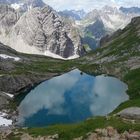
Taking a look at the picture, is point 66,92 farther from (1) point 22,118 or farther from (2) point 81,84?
(1) point 22,118

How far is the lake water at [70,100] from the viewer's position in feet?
401

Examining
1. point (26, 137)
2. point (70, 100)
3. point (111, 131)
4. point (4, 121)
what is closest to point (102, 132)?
point (111, 131)

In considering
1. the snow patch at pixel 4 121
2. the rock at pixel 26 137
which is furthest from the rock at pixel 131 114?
the snow patch at pixel 4 121

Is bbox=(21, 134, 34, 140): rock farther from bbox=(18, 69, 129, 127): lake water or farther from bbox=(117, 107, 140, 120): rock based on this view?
bbox=(18, 69, 129, 127): lake water

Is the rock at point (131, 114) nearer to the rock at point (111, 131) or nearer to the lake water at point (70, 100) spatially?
the rock at point (111, 131)

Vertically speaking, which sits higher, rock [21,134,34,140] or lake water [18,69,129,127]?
lake water [18,69,129,127]

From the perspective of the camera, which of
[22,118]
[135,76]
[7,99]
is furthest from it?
[135,76]

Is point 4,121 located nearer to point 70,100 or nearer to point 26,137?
point 70,100

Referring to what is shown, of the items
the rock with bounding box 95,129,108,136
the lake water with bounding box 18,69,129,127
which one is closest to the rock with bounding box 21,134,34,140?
the rock with bounding box 95,129,108,136

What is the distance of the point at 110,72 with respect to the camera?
19938 centimetres

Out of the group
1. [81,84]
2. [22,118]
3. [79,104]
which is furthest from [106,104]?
[81,84]

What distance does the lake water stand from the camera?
401ft

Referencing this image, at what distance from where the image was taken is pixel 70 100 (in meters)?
148

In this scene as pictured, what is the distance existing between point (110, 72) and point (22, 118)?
85.5m
